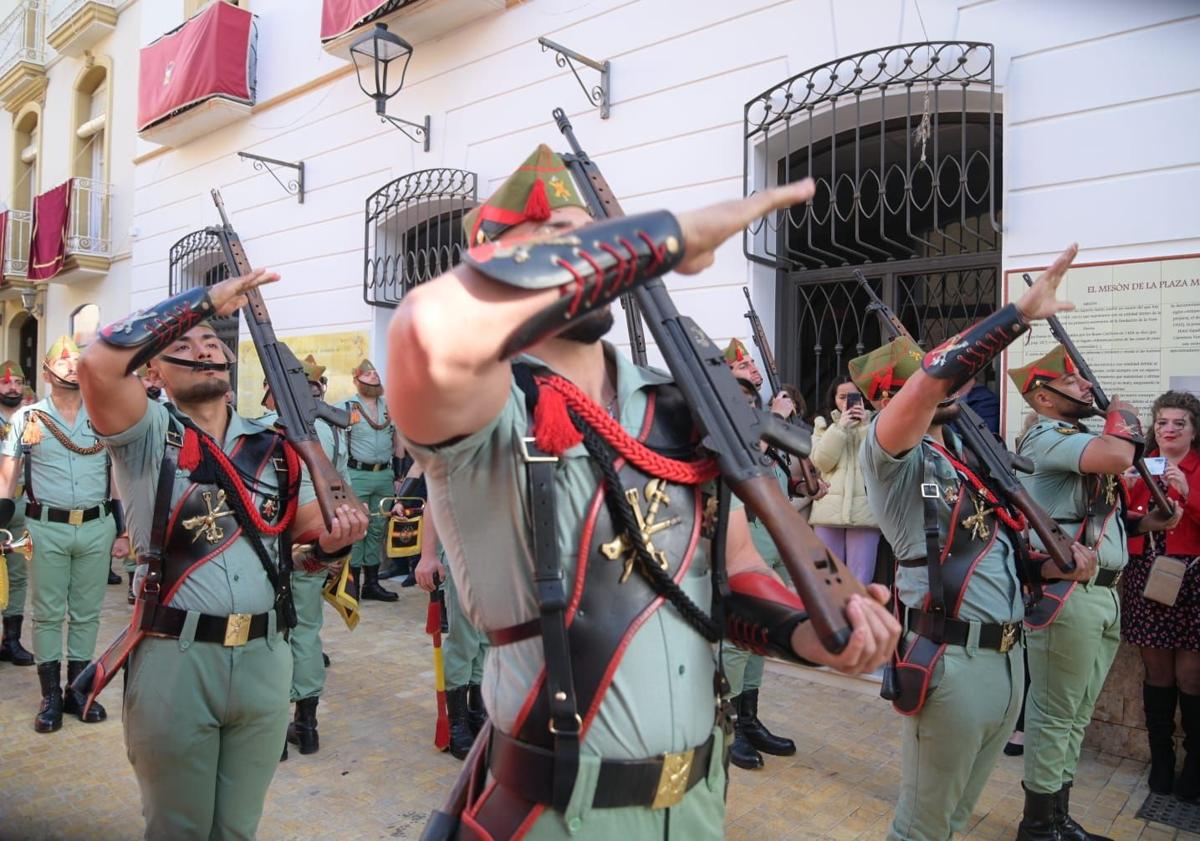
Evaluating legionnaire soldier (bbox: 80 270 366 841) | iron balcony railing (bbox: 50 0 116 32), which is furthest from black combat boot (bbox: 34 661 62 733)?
iron balcony railing (bbox: 50 0 116 32)

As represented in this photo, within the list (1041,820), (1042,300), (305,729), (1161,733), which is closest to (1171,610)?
(1161,733)

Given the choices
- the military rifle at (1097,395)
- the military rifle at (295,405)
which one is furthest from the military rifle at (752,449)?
the military rifle at (1097,395)

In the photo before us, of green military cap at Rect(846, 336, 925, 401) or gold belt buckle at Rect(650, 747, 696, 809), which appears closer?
gold belt buckle at Rect(650, 747, 696, 809)

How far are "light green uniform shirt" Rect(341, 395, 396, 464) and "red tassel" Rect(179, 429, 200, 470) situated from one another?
207 inches

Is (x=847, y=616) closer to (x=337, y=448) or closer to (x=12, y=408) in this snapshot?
(x=337, y=448)

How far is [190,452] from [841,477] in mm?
4250

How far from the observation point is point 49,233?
14.3 metres

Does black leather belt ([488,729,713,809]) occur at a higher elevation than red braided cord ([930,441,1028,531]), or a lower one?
lower

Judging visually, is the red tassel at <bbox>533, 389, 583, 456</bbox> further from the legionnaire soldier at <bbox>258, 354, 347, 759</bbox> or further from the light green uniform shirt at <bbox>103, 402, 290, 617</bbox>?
the legionnaire soldier at <bbox>258, 354, 347, 759</bbox>

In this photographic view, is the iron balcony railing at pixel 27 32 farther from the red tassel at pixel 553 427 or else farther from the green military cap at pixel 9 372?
the red tassel at pixel 553 427

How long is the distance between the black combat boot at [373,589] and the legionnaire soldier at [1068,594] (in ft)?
19.4

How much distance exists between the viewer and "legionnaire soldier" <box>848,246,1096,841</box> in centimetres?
301

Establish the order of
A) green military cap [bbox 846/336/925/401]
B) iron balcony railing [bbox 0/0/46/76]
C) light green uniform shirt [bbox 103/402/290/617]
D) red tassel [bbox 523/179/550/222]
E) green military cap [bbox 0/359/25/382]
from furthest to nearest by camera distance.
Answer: iron balcony railing [bbox 0/0/46/76] → green military cap [bbox 0/359/25/382] → green military cap [bbox 846/336/925/401] → light green uniform shirt [bbox 103/402/290/617] → red tassel [bbox 523/179/550/222]

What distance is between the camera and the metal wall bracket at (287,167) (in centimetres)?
1002
